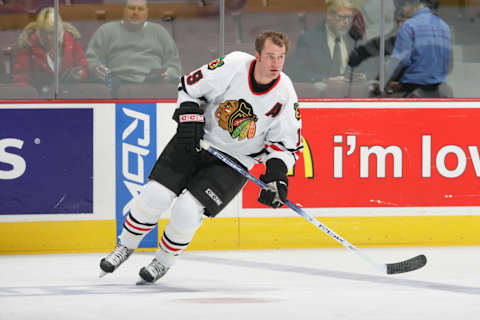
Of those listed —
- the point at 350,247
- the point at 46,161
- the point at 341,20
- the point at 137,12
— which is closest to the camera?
the point at 350,247

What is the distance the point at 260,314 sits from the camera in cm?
350

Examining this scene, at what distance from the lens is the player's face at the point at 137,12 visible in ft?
17.8

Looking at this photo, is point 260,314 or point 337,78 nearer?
point 260,314

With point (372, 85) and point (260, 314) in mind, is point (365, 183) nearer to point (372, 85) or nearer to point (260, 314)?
point (372, 85)

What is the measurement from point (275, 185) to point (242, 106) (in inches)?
14.9

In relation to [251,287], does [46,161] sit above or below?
above

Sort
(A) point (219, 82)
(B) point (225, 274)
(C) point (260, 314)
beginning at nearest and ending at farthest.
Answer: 1. (C) point (260, 314)
2. (A) point (219, 82)
3. (B) point (225, 274)

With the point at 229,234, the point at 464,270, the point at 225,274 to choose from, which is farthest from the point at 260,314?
the point at 229,234

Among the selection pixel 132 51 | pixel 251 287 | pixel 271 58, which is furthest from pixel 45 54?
pixel 251 287

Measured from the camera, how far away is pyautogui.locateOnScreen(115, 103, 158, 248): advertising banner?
5367 millimetres

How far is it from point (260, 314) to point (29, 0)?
8.69 feet

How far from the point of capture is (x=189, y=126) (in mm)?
4043

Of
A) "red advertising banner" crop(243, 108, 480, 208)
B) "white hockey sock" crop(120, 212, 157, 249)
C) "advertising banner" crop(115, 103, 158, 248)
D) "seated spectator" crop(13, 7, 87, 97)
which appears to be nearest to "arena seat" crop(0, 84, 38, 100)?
"seated spectator" crop(13, 7, 87, 97)

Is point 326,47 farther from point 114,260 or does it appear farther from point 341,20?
point 114,260
